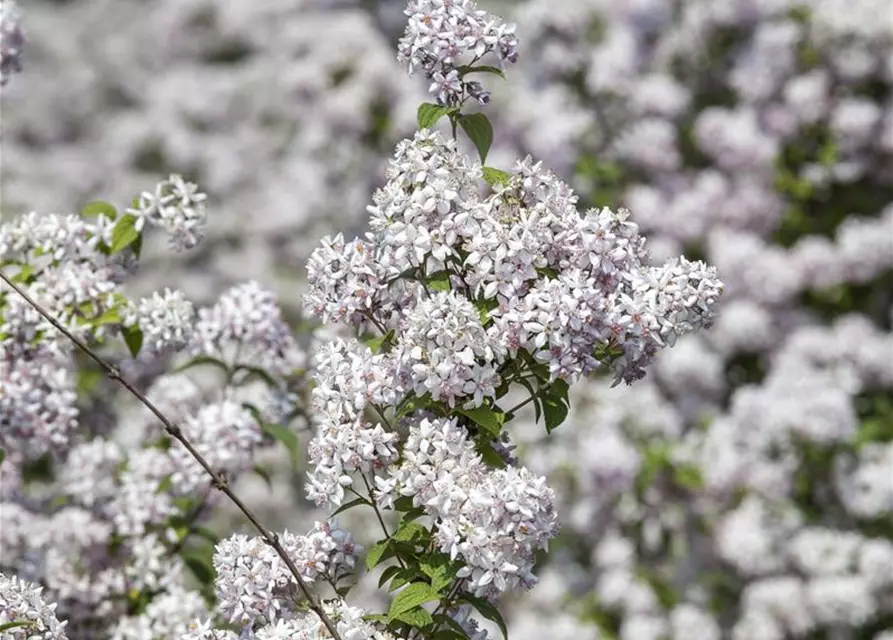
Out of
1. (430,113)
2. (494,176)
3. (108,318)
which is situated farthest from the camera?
(108,318)

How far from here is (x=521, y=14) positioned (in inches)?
404

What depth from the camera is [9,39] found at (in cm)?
458

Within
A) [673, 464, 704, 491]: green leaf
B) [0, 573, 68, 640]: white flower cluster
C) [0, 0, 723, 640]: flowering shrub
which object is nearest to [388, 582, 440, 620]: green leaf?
[0, 0, 723, 640]: flowering shrub

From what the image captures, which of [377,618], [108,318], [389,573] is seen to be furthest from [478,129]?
[108,318]

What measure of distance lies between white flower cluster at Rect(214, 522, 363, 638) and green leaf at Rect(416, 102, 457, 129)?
89 cm

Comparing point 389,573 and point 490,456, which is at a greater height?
point 490,456

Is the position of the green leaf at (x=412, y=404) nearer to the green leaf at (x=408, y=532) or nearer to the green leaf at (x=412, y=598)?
the green leaf at (x=408, y=532)

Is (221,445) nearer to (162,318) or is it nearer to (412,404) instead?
(162,318)

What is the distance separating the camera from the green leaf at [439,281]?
10.4 ft

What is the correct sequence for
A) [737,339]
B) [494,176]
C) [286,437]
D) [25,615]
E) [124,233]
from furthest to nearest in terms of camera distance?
[737,339]
[286,437]
[124,233]
[494,176]
[25,615]

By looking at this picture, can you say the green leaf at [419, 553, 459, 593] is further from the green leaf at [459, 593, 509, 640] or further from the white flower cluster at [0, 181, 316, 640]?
the white flower cluster at [0, 181, 316, 640]

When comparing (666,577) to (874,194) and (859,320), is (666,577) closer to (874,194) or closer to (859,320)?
(859,320)

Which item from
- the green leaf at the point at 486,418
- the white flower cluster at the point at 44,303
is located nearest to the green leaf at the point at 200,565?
the white flower cluster at the point at 44,303

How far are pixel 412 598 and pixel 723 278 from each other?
21.2 feet
